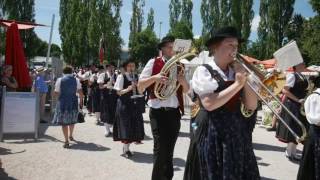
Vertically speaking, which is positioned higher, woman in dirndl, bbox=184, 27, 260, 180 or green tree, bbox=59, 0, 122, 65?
green tree, bbox=59, 0, 122, 65

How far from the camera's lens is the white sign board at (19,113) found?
8766mm

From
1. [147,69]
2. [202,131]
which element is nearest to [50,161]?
[147,69]

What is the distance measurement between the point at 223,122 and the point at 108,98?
851cm

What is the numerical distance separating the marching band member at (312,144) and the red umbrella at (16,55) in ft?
21.9

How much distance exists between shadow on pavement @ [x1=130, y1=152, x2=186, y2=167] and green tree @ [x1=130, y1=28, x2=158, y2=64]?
47110 millimetres

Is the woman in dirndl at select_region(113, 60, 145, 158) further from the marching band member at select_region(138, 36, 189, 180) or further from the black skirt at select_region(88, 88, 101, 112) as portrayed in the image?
the black skirt at select_region(88, 88, 101, 112)

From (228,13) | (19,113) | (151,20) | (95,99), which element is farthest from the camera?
(151,20)

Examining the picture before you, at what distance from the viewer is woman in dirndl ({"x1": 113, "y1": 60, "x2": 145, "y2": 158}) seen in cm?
798

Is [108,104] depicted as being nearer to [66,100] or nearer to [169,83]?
[66,100]

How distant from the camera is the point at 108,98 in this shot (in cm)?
1166

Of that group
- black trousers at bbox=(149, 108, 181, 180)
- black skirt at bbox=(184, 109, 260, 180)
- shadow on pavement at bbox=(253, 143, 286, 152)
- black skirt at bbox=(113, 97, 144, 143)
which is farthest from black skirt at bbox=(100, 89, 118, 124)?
black skirt at bbox=(184, 109, 260, 180)

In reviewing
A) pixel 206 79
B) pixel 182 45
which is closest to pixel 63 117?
pixel 182 45

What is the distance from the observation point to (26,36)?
155ft

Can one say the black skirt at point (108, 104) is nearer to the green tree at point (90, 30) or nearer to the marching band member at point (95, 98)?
the marching band member at point (95, 98)
